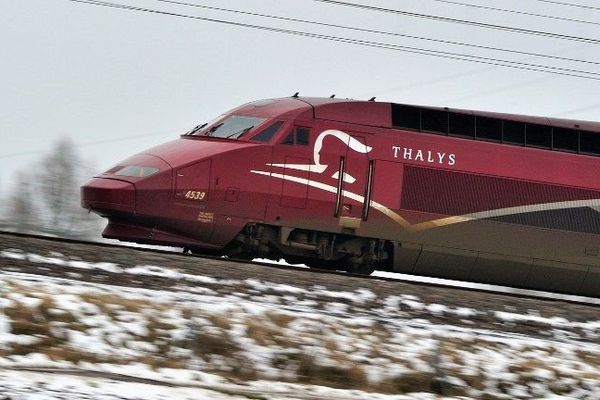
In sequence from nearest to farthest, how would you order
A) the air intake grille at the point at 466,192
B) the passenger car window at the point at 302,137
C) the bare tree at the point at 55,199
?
the passenger car window at the point at 302,137
the air intake grille at the point at 466,192
the bare tree at the point at 55,199

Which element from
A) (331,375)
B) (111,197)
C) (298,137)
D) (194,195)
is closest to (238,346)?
(331,375)

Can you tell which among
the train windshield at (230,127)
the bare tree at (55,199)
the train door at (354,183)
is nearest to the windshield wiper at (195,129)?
the train windshield at (230,127)

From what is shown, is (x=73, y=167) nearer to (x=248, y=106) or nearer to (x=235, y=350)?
(x=248, y=106)

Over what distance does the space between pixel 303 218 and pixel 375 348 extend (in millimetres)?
5741

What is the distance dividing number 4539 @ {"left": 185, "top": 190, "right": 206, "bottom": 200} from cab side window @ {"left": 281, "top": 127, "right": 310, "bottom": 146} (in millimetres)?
1829

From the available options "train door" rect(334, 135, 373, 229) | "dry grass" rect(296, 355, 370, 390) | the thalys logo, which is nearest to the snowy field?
"dry grass" rect(296, 355, 370, 390)

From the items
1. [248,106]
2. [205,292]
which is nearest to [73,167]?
[248,106]

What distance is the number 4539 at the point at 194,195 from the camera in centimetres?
1656

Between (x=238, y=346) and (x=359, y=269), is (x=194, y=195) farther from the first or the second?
(x=238, y=346)

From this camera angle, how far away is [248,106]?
1850 cm

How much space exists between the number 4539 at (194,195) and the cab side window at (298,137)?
1.83 m

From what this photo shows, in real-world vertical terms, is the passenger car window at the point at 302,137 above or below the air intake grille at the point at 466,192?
above

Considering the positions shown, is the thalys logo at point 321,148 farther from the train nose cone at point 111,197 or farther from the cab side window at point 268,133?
the train nose cone at point 111,197

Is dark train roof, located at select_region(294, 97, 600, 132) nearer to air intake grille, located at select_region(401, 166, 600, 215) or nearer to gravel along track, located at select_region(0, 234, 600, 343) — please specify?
air intake grille, located at select_region(401, 166, 600, 215)
